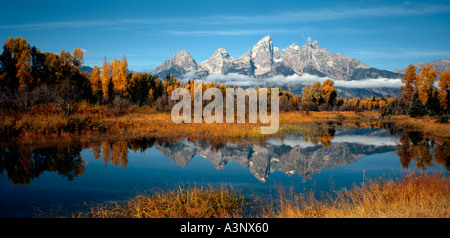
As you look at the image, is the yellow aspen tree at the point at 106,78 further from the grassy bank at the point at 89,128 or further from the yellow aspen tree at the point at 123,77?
the grassy bank at the point at 89,128

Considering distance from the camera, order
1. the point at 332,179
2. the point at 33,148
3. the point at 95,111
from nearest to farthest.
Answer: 1. the point at 332,179
2. the point at 33,148
3. the point at 95,111

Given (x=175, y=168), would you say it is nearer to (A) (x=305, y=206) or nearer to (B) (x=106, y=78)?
(A) (x=305, y=206)

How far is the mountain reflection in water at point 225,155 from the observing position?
13.2 m

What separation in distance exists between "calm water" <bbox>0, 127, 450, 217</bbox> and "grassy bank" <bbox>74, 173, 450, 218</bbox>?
5.68 ft

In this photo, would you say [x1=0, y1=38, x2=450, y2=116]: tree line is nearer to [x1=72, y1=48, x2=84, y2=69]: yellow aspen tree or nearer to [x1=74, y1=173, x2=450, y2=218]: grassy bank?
[x1=72, y1=48, x2=84, y2=69]: yellow aspen tree

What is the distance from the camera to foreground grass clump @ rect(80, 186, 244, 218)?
277 inches

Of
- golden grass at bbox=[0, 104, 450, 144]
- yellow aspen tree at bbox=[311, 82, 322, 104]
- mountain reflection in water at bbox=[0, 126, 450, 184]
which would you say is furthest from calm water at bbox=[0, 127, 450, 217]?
yellow aspen tree at bbox=[311, 82, 322, 104]

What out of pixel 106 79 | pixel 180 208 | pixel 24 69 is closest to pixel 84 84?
pixel 106 79

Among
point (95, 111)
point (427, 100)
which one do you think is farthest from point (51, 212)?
point (427, 100)

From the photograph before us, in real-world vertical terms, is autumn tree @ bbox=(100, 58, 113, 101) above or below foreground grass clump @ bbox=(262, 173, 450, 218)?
above

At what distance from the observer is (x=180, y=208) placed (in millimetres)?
7289

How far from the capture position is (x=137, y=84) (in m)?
63.5
